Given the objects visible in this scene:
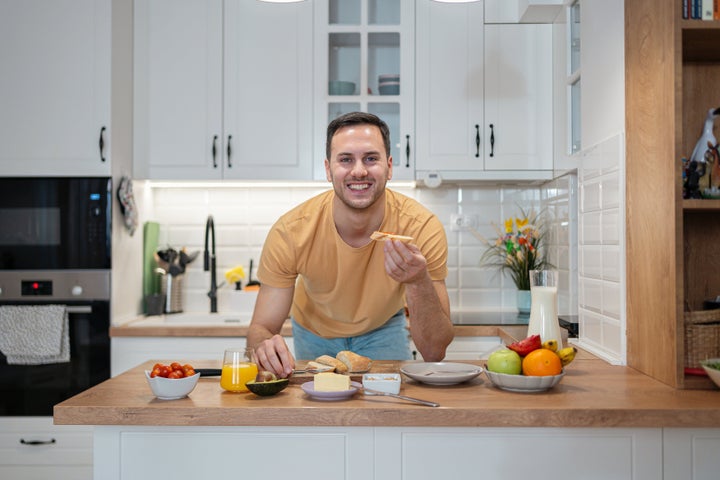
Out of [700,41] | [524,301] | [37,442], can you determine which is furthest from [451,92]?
[37,442]

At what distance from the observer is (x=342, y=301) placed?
7.59 ft

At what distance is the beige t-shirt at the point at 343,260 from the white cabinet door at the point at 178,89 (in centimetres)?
121

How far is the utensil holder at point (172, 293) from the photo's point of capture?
3.52m

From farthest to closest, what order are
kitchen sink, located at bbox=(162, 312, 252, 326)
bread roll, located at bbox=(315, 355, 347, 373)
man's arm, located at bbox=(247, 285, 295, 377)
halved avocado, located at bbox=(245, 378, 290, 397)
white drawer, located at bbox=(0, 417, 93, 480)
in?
kitchen sink, located at bbox=(162, 312, 252, 326) → white drawer, located at bbox=(0, 417, 93, 480) → man's arm, located at bbox=(247, 285, 295, 377) → bread roll, located at bbox=(315, 355, 347, 373) → halved avocado, located at bbox=(245, 378, 290, 397)

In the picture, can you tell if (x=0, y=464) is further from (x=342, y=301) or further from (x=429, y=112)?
(x=429, y=112)

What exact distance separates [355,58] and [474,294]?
1.38 m

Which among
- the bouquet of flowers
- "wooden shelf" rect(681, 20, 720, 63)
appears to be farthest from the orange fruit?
the bouquet of flowers

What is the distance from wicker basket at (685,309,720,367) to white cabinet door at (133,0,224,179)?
2.26 meters

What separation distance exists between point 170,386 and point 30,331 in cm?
178

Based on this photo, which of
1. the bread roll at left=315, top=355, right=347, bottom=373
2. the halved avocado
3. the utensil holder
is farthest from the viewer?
the utensil holder

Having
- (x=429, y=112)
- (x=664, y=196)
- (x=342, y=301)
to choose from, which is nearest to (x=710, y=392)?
(x=664, y=196)

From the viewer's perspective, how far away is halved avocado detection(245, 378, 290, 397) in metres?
1.57

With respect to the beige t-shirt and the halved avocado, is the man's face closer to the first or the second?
the beige t-shirt

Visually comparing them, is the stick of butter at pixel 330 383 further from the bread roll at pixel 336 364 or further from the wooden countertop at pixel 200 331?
the wooden countertop at pixel 200 331
